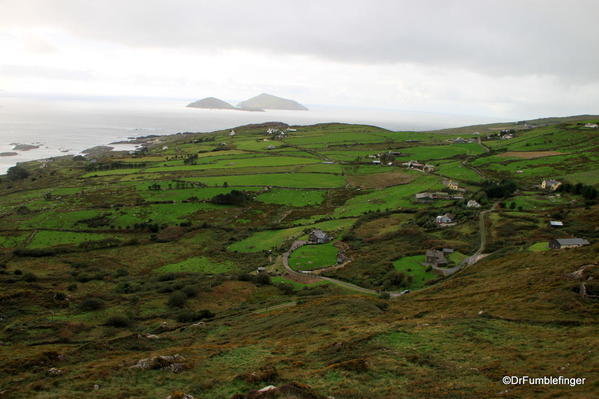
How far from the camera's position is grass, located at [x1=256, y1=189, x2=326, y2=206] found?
82750mm

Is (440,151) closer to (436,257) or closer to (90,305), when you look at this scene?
(436,257)

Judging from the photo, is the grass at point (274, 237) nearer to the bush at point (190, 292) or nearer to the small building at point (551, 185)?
the bush at point (190, 292)

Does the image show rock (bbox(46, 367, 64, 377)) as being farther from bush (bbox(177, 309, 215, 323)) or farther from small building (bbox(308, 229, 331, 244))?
small building (bbox(308, 229, 331, 244))

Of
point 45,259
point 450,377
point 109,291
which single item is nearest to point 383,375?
point 450,377

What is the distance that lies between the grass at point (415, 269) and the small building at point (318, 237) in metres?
14.1

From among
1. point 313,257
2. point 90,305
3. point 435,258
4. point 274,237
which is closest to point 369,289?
point 435,258

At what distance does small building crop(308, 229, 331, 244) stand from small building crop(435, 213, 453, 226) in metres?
18.6

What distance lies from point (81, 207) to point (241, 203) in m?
34.4

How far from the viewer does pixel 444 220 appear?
190 feet

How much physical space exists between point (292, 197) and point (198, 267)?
38223mm

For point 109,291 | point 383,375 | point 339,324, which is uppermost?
point 383,375

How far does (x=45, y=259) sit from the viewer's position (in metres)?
52.0

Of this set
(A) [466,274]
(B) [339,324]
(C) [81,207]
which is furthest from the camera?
(C) [81,207]

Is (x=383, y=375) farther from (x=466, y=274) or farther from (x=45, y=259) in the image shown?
(x=45, y=259)
